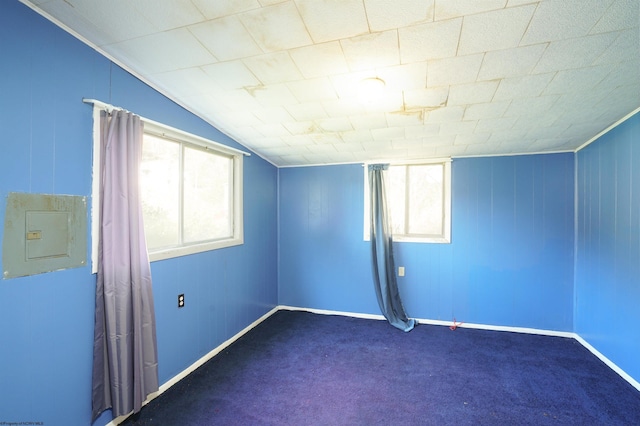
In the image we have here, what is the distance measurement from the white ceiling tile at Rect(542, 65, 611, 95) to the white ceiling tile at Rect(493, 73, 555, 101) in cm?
5

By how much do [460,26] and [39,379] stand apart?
2777 mm

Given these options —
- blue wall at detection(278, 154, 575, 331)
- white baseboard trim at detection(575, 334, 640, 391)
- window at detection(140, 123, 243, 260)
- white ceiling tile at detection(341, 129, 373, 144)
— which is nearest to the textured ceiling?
white ceiling tile at detection(341, 129, 373, 144)

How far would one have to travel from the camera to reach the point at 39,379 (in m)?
1.40

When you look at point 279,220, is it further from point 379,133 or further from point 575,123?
point 575,123

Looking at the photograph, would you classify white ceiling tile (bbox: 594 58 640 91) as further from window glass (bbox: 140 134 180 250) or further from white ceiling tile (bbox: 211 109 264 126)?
window glass (bbox: 140 134 180 250)

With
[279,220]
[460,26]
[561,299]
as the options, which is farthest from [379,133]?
[561,299]

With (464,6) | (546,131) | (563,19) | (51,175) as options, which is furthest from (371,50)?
(546,131)

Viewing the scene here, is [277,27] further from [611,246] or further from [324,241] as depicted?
[611,246]

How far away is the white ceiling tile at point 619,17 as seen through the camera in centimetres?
120

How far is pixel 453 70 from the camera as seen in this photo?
1.68 m

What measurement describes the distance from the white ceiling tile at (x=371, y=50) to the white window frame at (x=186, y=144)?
1473 millimetres

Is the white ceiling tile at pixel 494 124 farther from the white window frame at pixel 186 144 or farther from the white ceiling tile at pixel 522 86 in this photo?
the white window frame at pixel 186 144

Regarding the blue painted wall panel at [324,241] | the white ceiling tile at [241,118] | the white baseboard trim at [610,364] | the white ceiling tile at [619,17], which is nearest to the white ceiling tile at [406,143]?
the blue painted wall panel at [324,241]

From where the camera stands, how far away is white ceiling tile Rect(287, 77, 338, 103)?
6.12 feet
